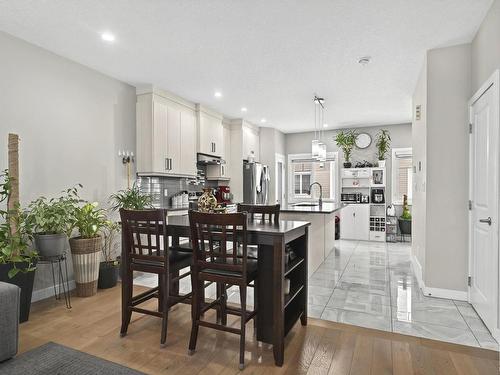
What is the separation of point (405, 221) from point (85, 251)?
6269mm

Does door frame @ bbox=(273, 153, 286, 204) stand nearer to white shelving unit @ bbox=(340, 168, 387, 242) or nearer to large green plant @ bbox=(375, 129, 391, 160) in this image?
white shelving unit @ bbox=(340, 168, 387, 242)

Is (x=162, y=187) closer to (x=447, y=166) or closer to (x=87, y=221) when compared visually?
(x=87, y=221)

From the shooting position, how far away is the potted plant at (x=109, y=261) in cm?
367

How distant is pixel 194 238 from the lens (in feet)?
7.09

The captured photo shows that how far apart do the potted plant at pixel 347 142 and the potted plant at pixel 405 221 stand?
152cm

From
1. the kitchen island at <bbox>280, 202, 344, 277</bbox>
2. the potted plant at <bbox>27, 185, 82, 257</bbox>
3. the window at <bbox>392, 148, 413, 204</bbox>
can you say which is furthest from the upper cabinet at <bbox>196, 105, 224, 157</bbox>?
the window at <bbox>392, 148, 413, 204</bbox>

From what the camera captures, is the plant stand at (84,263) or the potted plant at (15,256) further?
the plant stand at (84,263)

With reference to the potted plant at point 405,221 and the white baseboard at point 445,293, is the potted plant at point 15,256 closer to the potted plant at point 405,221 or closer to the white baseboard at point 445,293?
the white baseboard at point 445,293

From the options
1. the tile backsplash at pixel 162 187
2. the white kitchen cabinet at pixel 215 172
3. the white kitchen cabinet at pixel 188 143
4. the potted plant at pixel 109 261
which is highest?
the white kitchen cabinet at pixel 188 143

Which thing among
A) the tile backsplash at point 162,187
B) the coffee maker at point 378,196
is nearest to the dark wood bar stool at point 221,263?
the tile backsplash at point 162,187

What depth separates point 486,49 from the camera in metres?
2.73

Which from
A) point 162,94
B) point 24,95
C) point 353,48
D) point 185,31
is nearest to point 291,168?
point 162,94

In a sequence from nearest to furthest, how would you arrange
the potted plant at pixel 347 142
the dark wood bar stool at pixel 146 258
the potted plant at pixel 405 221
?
the dark wood bar stool at pixel 146 258
the potted plant at pixel 405 221
the potted plant at pixel 347 142

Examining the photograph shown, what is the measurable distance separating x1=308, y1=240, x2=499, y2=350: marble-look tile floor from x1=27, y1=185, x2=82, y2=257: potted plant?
2.61 metres
